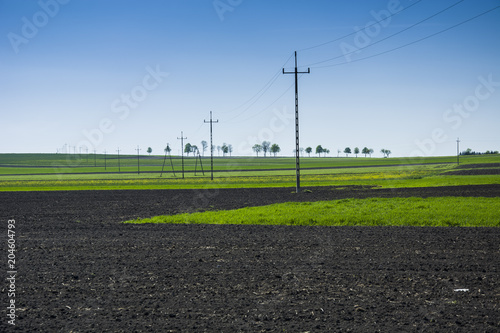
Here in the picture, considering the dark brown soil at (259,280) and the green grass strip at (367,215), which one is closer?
the dark brown soil at (259,280)

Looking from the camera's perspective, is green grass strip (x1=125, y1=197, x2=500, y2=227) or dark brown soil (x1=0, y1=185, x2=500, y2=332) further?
green grass strip (x1=125, y1=197, x2=500, y2=227)

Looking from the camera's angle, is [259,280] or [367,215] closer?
[259,280]

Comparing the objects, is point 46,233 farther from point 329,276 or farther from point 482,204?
point 482,204

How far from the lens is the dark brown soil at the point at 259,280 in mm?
7961

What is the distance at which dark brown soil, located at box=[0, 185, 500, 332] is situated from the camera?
7.96 m

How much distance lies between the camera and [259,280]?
35.0ft

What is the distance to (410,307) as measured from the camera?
8.55 m

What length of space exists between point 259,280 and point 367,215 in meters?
13.2

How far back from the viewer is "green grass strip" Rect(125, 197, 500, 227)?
20.4 meters

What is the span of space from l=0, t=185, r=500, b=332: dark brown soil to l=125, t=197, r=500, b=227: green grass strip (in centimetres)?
220

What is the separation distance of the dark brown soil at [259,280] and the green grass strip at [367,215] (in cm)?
220

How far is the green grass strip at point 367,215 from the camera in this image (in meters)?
20.4

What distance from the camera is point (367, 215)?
2241 cm

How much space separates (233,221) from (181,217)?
3.23 meters
